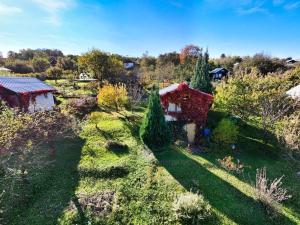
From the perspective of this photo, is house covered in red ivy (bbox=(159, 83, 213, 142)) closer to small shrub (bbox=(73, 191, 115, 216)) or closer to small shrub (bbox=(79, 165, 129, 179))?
small shrub (bbox=(79, 165, 129, 179))

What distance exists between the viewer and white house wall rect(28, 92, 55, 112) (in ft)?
81.6

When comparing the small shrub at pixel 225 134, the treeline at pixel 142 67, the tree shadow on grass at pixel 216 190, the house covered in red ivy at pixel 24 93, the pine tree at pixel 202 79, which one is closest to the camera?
the tree shadow on grass at pixel 216 190

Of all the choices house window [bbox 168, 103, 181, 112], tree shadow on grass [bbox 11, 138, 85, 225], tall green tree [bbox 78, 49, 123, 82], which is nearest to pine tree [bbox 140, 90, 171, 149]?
house window [bbox 168, 103, 181, 112]

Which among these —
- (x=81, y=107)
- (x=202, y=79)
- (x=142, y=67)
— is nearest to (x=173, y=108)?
(x=202, y=79)

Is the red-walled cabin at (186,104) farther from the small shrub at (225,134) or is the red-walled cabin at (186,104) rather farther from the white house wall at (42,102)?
the white house wall at (42,102)

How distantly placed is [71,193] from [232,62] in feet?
232

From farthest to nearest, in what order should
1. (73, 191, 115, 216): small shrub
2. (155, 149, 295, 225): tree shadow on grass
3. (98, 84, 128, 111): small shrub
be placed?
1. (98, 84, 128, 111): small shrub
2. (155, 149, 295, 225): tree shadow on grass
3. (73, 191, 115, 216): small shrub

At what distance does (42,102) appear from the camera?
27094 mm

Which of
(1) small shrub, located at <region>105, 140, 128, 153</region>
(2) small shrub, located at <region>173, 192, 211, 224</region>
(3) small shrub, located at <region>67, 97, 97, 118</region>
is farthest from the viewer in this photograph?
(3) small shrub, located at <region>67, 97, 97, 118</region>

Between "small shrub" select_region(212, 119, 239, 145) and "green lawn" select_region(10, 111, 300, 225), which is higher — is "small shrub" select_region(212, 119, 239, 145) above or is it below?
above

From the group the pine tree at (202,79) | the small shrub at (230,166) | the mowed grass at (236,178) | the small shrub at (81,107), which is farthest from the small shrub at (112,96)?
the small shrub at (230,166)

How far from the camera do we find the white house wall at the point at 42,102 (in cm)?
2487

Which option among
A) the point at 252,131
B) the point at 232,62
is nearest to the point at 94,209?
the point at 252,131

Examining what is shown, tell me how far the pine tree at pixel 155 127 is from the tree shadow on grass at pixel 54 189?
556 cm
